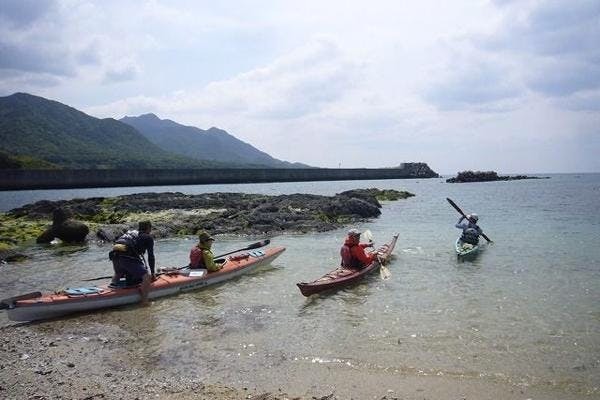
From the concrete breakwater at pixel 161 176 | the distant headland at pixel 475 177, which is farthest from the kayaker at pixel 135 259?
the distant headland at pixel 475 177

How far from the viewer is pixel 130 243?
1193 centimetres

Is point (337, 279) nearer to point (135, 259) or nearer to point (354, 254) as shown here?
point (354, 254)

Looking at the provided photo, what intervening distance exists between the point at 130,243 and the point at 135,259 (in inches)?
23.3

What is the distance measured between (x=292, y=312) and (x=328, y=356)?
2.97 meters

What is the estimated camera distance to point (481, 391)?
6945 millimetres

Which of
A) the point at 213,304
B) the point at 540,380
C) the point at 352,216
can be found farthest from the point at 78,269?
the point at 352,216

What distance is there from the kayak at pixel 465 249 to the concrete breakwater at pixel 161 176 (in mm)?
82173

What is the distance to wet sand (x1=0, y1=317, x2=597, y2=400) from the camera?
22.4 feet

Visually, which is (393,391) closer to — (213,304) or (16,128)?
(213,304)

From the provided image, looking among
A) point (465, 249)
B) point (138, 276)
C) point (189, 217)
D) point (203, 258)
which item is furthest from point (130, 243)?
point (189, 217)

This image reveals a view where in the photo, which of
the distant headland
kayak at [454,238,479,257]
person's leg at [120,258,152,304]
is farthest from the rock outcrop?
the distant headland

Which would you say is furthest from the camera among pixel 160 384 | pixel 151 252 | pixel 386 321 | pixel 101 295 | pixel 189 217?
pixel 189 217

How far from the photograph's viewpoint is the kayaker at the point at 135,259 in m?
12.0

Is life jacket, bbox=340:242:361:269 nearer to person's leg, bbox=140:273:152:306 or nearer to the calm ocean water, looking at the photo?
the calm ocean water
